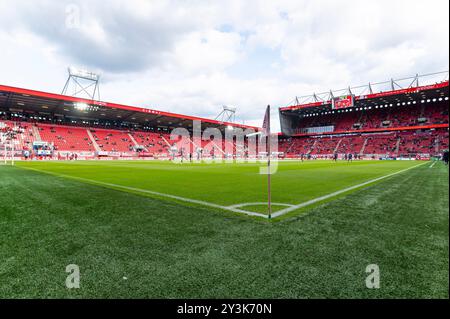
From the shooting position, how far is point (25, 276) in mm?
2604

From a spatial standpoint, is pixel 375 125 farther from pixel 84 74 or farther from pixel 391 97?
pixel 84 74

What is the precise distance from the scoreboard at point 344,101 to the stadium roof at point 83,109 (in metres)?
31.2

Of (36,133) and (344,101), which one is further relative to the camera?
(344,101)

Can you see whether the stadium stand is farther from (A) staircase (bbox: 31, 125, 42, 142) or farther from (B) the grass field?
(A) staircase (bbox: 31, 125, 42, 142)

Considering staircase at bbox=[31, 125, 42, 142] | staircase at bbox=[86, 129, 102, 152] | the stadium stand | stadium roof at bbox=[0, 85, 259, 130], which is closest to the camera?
stadium roof at bbox=[0, 85, 259, 130]

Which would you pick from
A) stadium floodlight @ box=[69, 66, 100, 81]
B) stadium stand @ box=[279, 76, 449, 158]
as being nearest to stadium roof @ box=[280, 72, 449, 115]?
stadium stand @ box=[279, 76, 449, 158]

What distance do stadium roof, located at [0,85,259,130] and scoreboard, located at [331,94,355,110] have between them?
3119 centimetres

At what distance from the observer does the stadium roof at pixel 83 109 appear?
4467cm

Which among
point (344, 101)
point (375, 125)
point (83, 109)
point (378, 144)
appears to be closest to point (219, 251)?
point (83, 109)

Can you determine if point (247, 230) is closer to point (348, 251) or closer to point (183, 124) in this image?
point (348, 251)

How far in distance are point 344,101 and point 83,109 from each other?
6753 centimetres

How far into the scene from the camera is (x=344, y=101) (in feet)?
206

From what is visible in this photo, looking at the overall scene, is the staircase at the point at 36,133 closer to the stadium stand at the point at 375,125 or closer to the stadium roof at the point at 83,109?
the stadium roof at the point at 83,109

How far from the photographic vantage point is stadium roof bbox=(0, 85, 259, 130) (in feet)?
147
